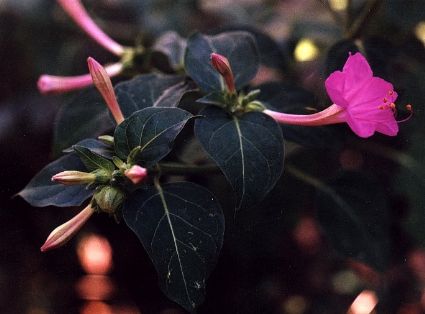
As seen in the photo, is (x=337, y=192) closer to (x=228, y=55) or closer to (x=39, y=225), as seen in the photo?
(x=228, y=55)

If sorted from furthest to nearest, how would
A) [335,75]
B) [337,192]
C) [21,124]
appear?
[21,124], [337,192], [335,75]

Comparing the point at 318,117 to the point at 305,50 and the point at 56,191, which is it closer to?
the point at 56,191

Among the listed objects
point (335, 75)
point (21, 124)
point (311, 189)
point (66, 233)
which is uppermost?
point (335, 75)

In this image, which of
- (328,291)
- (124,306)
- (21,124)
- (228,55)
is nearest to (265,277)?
(328,291)

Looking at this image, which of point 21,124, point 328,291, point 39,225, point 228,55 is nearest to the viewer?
point 228,55

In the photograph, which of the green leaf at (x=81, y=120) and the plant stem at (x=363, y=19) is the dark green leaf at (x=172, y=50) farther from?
the plant stem at (x=363, y=19)

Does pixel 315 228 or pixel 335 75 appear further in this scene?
pixel 315 228

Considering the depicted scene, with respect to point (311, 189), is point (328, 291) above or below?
→ below
